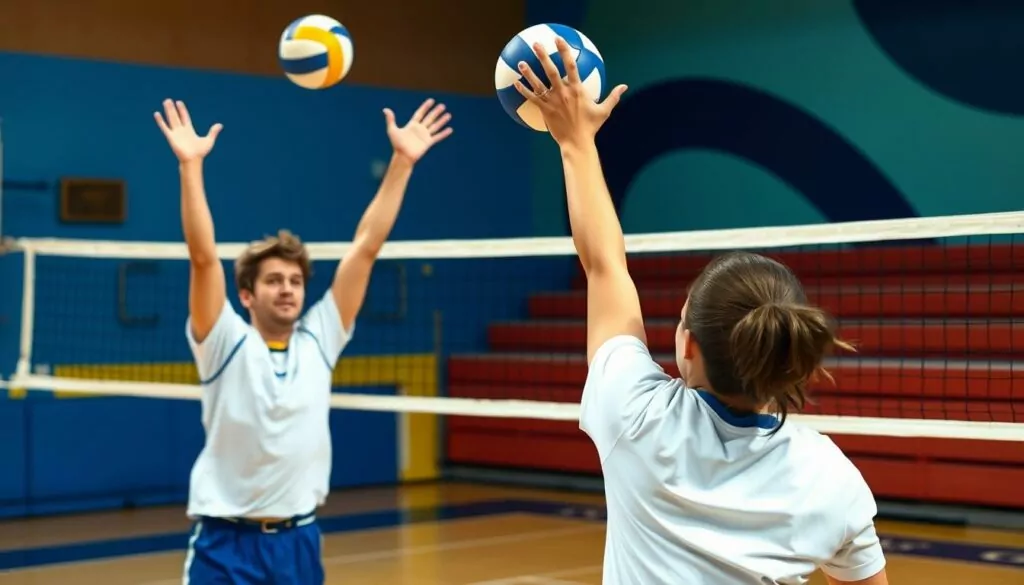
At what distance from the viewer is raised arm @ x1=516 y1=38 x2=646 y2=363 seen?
210 centimetres

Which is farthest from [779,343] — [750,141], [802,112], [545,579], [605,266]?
[750,141]

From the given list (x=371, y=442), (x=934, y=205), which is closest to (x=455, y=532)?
(x=371, y=442)

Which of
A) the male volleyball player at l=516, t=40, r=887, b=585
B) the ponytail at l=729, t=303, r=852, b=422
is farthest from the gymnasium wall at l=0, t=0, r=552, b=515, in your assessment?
the ponytail at l=729, t=303, r=852, b=422

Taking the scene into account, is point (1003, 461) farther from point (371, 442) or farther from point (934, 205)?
point (371, 442)

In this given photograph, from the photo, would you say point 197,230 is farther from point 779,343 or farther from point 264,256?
point 779,343

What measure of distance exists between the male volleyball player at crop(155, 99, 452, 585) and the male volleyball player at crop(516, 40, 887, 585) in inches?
92.9

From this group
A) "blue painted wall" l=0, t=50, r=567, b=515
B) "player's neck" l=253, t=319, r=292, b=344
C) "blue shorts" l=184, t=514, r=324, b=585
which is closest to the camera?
"blue shorts" l=184, t=514, r=324, b=585

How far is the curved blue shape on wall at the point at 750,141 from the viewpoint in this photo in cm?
1146

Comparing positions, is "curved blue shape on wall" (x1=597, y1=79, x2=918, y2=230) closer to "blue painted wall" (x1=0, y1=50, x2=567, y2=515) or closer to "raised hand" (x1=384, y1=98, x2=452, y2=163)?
"blue painted wall" (x1=0, y1=50, x2=567, y2=515)

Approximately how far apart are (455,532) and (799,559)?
742 cm

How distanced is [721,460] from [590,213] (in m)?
0.42

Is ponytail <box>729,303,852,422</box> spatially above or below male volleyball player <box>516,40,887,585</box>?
above

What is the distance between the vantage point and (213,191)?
445 inches

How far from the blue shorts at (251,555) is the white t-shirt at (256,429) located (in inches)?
2.1
